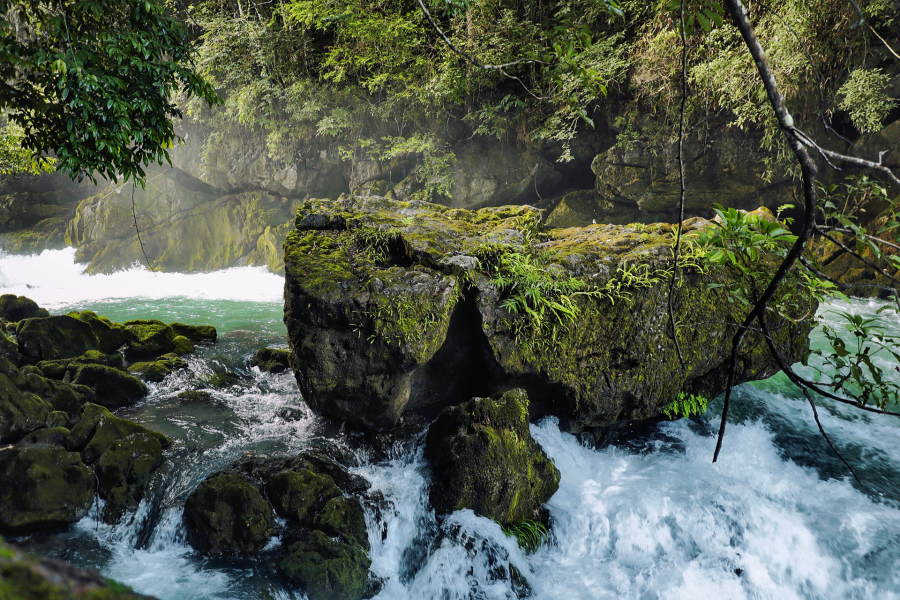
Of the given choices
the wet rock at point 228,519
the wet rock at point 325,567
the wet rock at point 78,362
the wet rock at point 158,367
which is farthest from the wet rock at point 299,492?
the wet rock at point 78,362

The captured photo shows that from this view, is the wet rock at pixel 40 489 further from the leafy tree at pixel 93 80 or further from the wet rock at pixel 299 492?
the leafy tree at pixel 93 80

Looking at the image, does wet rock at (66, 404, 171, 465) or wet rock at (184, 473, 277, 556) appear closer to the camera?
wet rock at (184, 473, 277, 556)

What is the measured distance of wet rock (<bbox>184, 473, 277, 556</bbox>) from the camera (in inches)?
145

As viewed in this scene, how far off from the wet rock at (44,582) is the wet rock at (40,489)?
462cm

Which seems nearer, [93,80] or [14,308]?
[93,80]

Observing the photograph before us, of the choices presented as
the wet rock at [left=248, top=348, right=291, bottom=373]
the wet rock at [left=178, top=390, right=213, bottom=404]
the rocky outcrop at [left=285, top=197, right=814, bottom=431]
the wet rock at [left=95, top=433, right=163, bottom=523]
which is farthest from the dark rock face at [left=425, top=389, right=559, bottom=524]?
the wet rock at [left=248, top=348, right=291, bottom=373]

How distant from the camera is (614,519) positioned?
4484 mm

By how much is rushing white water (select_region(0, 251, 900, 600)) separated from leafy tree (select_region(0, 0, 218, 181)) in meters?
3.07

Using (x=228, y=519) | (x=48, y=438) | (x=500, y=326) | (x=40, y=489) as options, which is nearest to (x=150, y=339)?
(x=48, y=438)

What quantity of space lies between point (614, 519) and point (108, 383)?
6294mm

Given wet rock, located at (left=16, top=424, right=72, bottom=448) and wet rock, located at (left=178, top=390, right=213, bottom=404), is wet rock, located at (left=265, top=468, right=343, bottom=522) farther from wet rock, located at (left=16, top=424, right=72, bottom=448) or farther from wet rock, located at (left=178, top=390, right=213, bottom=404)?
wet rock, located at (left=178, top=390, right=213, bottom=404)

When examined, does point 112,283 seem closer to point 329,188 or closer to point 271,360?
point 329,188

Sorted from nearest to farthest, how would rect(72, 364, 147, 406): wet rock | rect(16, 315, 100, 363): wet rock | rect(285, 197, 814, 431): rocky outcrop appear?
rect(285, 197, 814, 431): rocky outcrop < rect(72, 364, 147, 406): wet rock < rect(16, 315, 100, 363): wet rock

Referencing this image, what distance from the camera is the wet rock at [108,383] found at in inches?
225
